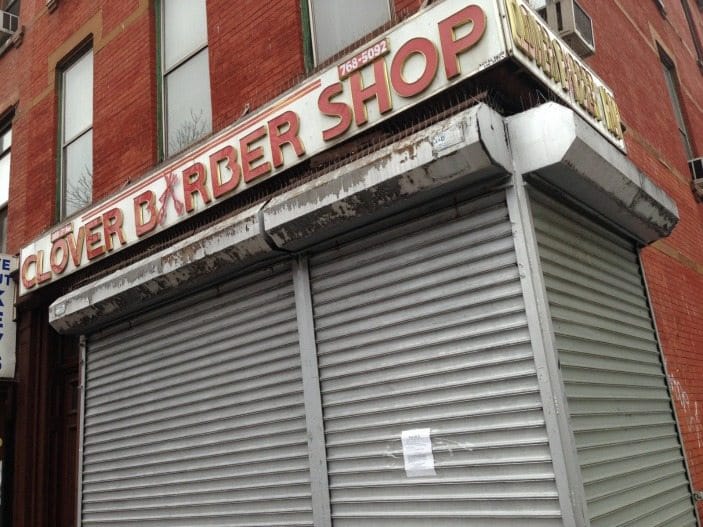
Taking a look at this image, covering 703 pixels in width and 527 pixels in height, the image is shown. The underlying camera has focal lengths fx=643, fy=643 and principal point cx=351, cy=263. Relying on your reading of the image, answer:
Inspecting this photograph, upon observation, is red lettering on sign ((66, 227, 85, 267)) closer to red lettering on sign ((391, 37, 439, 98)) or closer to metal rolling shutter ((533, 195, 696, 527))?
red lettering on sign ((391, 37, 439, 98))

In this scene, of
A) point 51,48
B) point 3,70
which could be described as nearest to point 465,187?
point 51,48

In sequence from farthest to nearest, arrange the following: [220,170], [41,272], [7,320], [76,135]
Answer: [76,135], [7,320], [41,272], [220,170]

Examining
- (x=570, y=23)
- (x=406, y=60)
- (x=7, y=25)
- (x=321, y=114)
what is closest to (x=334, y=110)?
(x=321, y=114)

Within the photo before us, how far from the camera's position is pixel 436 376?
4113 mm

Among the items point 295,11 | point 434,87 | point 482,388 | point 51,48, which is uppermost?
point 51,48

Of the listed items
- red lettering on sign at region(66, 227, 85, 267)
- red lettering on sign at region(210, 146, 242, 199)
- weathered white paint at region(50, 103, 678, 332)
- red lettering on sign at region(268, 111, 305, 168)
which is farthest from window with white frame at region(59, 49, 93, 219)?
red lettering on sign at region(268, 111, 305, 168)

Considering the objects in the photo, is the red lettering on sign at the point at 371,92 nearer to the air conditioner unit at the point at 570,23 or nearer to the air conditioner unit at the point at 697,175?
the air conditioner unit at the point at 570,23

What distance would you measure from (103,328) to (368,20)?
13.7ft

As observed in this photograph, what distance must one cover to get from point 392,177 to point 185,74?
13.3 feet

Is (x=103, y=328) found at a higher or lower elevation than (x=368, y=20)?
lower

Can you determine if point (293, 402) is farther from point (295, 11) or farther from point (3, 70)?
point (3, 70)

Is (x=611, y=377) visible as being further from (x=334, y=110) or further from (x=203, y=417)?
(x=203, y=417)

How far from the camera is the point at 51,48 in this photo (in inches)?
362

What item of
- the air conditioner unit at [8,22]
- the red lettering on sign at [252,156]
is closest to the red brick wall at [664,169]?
the red lettering on sign at [252,156]
